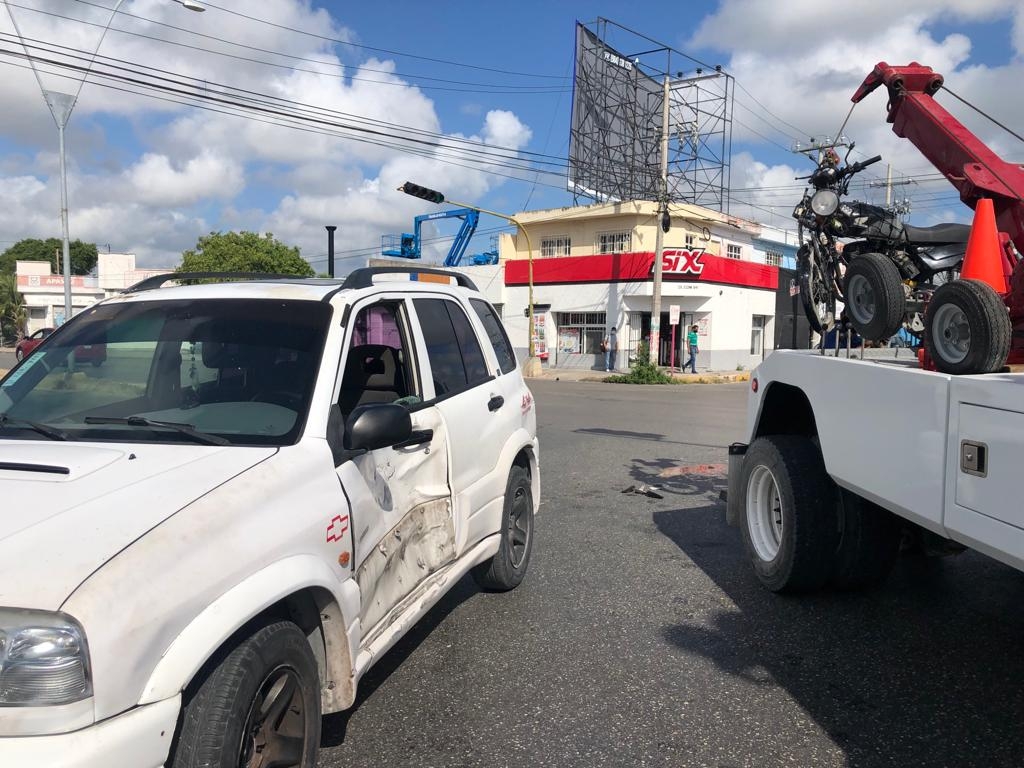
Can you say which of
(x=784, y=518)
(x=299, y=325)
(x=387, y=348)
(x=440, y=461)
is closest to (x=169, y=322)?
(x=299, y=325)

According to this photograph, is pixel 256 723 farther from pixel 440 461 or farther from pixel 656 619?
pixel 656 619

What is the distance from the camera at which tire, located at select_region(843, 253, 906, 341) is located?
4320 millimetres

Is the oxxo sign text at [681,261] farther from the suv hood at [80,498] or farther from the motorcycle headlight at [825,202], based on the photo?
the suv hood at [80,498]

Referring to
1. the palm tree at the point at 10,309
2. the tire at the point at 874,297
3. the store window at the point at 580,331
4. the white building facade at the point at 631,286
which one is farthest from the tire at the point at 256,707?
the palm tree at the point at 10,309

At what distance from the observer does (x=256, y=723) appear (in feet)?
7.59

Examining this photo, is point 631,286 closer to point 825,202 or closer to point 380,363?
point 825,202

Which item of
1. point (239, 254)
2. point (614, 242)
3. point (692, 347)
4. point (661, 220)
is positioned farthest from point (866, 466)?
point (239, 254)

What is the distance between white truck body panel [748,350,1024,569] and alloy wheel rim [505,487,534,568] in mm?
1857

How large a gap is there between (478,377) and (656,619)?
172 centimetres

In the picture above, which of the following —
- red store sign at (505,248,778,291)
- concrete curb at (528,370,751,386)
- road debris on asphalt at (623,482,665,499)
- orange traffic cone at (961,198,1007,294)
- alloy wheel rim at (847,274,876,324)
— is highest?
red store sign at (505,248,778,291)

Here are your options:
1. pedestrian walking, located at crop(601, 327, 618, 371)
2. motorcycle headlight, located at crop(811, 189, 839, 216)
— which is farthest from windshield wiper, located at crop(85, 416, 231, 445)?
pedestrian walking, located at crop(601, 327, 618, 371)

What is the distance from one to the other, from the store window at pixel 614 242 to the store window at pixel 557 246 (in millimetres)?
1689

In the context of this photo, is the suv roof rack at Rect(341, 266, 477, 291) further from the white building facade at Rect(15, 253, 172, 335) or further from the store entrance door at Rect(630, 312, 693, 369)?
the white building facade at Rect(15, 253, 172, 335)

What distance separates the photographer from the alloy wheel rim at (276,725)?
228 centimetres
